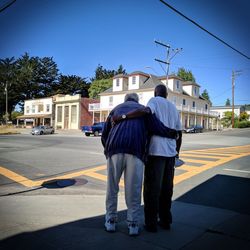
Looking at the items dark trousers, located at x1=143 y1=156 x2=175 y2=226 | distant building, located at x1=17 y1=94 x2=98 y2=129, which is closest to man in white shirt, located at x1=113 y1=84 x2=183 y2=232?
dark trousers, located at x1=143 y1=156 x2=175 y2=226

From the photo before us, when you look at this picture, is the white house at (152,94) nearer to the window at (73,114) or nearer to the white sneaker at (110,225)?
the window at (73,114)

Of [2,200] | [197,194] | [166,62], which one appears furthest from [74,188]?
[166,62]

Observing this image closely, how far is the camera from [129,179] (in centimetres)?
367

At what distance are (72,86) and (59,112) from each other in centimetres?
1499

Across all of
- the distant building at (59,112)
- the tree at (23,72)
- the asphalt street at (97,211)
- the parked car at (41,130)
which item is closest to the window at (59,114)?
the distant building at (59,112)

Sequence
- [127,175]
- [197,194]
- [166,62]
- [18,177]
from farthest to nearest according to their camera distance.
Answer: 1. [166,62]
2. [18,177]
3. [197,194]
4. [127,175]

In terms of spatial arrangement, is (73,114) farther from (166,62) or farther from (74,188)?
(74,188)

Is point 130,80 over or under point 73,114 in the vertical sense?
over

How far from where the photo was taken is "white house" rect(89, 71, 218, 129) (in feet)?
146

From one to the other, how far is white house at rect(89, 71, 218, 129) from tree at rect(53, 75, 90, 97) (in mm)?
14698

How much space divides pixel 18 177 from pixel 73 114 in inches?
1790

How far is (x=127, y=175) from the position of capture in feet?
12.1

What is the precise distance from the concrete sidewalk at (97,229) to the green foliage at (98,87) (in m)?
65.6

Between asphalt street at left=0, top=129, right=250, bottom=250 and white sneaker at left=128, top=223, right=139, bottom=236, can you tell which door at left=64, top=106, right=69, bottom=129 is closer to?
asphalt street at left=0, top=129, right=250, bottom=250
